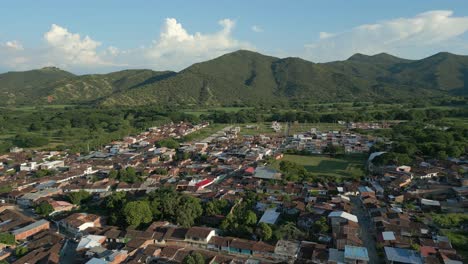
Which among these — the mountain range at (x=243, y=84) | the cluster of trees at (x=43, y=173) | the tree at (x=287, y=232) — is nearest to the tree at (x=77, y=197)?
the cluster of trees at (x=43, y=173)

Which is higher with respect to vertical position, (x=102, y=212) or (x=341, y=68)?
(x=341, y=68)

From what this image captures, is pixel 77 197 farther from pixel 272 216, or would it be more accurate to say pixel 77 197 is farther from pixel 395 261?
pixel 395 261

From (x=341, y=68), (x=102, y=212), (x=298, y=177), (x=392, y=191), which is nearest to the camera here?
(x=102, y=212)

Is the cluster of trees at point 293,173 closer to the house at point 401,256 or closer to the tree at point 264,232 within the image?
the tree at point 264,232

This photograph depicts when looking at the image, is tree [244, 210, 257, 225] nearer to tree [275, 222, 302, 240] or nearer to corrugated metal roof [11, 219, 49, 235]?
tree [275, 222, 302, 240]

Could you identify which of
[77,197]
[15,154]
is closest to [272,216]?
[77,197]

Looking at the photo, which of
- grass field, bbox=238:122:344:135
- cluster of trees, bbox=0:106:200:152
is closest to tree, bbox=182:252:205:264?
cluster of trees, bbox=0:106:200:152

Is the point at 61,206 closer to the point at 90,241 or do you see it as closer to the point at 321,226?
the point at 90,241

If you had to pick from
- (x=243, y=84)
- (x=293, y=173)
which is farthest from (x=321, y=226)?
(x=243, y=84)
